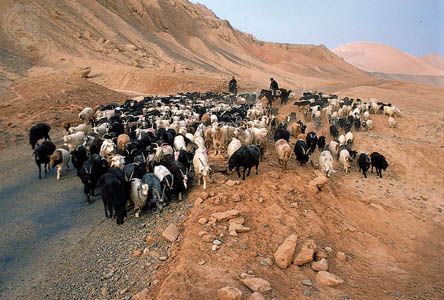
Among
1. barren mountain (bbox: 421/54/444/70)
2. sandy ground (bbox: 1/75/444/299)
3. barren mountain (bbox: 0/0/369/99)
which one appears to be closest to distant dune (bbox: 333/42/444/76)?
barren mountain (bbox: 421/54/444/70)

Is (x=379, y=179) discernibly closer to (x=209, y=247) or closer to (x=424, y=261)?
(x=424, y=261)

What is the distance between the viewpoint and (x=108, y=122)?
54.7 ft

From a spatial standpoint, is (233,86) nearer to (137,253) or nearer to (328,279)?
(137,253)

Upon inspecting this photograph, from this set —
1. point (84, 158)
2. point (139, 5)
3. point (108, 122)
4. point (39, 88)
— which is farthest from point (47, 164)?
point (139, 5)

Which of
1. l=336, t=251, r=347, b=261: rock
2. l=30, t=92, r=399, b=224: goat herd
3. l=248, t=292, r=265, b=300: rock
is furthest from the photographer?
l=30, t=92, r=399, b=224: goat herd

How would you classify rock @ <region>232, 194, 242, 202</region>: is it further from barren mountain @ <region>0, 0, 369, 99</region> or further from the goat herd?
barren mountain @ <region>0, 0, 369, 99</region>

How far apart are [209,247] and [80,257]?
264 cm

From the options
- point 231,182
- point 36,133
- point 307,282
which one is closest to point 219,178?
point 231,182

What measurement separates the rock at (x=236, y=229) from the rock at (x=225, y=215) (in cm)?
26

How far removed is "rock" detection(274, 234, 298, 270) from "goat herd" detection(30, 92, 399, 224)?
3228 millimetres

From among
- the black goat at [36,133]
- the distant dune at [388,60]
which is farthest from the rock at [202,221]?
the distant dune at [388,60]

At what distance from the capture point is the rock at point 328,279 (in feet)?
21.5

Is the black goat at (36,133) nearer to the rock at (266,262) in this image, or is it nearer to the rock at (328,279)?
the rock at (266,262)

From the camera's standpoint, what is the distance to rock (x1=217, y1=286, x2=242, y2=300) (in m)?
5.62
